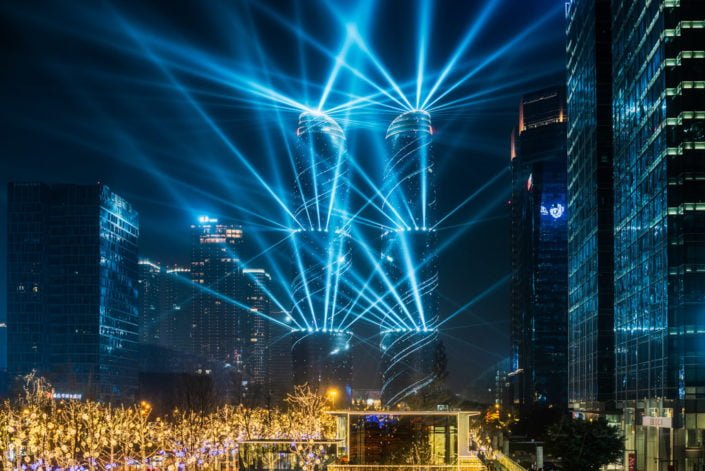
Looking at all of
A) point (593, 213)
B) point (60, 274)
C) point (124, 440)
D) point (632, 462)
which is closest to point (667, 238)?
point (632, 462)

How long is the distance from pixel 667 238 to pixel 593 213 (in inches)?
1138

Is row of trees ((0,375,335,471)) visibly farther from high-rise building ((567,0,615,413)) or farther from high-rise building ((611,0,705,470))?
high-rise building ((567,0,615,413))

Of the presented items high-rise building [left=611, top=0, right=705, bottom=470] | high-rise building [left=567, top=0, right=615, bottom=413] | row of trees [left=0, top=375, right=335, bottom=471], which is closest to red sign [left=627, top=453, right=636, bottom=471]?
high-rise building [left=611, top=0, right=705, bottom=470]

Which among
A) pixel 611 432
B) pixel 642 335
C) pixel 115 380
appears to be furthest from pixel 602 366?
pixel 115 380

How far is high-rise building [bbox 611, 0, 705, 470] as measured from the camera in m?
64.0

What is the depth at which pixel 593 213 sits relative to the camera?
95.2 metres

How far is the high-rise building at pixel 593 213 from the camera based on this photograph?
92.1 metres

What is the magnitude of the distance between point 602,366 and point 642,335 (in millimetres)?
18793

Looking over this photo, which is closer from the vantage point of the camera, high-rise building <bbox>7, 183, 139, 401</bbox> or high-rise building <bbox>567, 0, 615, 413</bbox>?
high-rise building <bbox>567, 0, 615, 413</bbox>

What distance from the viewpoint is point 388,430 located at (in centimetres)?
5891

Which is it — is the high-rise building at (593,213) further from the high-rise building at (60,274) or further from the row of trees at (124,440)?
the high-rise building at (60,274)

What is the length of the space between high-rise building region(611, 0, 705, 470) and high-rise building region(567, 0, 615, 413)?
14548 mm

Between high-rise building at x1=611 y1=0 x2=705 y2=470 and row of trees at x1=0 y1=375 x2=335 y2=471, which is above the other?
high-rise building at x1=611 y1=0 x2=705 y2=470

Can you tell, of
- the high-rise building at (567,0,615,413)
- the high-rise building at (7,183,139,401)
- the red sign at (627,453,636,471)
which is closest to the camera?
the red sign at (627,453,636,471)
